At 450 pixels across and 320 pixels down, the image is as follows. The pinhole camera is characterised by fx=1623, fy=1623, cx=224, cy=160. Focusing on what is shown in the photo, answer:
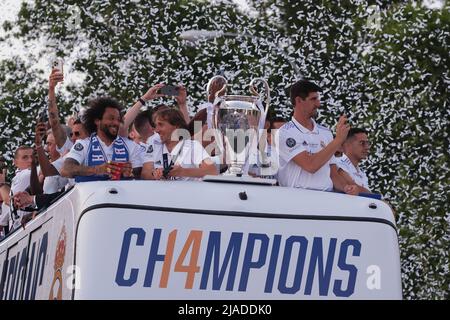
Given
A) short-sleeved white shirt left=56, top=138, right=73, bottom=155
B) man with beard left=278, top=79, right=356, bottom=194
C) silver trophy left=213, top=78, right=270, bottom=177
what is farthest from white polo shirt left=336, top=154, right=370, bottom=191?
short-sleeved white shirt left=56, top=138, right=73, bottom=155

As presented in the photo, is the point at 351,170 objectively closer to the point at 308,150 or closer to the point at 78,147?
the point at 308,150

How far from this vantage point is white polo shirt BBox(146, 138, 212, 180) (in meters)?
10.8

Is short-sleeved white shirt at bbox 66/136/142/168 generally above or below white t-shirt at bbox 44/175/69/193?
above

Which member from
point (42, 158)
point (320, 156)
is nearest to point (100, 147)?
point (42, 158)

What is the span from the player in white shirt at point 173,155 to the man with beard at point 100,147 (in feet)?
0.57

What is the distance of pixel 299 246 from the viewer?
961 centimetres

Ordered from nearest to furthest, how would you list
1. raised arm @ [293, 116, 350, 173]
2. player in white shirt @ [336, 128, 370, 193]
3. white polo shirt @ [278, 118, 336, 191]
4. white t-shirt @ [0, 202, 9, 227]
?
raised arm @ [293, 116, 350, 173]
white polo shirt @ [278, 118, 336, 191]
player in white shirt @ [336, 128, 370, 193]
white t-shirt @ [0, 202, 9, 227]

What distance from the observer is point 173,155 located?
1093 centimetres

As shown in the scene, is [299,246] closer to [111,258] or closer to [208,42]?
[111,258]

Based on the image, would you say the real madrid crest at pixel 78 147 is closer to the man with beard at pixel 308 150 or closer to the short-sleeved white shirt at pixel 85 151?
the short-sleeved white shirt at pixel 85 151

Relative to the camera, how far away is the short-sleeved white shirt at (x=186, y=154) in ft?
35.3

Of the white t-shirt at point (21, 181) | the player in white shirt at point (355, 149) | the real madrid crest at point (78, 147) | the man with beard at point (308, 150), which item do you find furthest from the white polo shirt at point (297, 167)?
the white t-shirt at point (21, 181)

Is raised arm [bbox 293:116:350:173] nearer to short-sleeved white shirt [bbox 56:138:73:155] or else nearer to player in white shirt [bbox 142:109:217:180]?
player in white shirt [bbox 142:109:217:180]

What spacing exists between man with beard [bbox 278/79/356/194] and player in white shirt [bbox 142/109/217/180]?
0.76m
